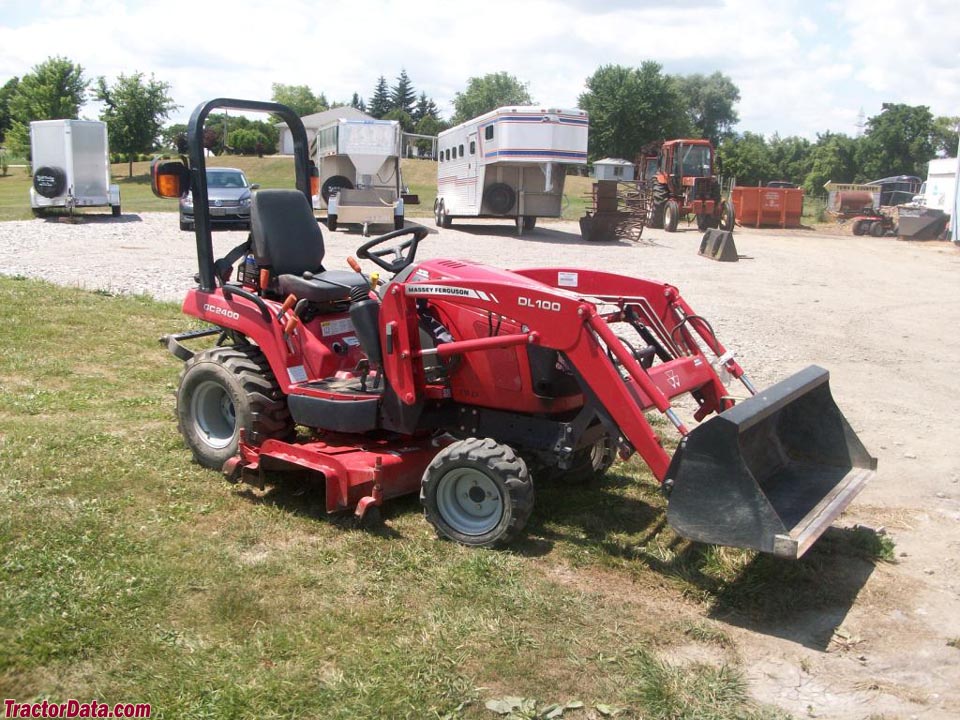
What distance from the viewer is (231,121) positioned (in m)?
76.6

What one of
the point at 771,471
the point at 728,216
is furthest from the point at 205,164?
the point at 728,216

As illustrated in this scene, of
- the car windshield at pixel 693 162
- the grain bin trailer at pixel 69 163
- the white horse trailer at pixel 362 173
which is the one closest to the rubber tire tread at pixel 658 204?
the car windshield at pixel 693 162

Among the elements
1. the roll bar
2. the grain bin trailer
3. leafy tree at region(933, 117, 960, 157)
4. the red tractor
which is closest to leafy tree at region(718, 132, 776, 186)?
leafy tree at region(933, 117, 960, 157)

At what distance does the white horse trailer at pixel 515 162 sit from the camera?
23578mm

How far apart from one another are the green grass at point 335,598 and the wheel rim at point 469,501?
0.48 ft

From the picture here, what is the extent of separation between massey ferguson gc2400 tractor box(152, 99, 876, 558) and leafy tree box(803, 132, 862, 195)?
5201 centimetres

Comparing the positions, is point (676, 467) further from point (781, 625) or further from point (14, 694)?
point (14, 694)

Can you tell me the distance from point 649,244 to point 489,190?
4.53 m

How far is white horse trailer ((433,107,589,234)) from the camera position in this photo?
23.6 m

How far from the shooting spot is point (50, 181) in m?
25.1

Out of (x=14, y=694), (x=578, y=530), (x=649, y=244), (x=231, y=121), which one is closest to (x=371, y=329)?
(x=578, y=530)

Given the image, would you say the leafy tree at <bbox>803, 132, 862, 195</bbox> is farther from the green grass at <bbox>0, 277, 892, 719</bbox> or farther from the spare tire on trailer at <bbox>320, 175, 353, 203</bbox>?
the green grass at <bbox>0, 277, 892, 719</bbox>

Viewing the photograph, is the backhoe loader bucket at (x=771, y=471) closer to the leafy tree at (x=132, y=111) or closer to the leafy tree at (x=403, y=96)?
the leafy tree at (x=132, y=111)

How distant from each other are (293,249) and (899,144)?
59.8 m
